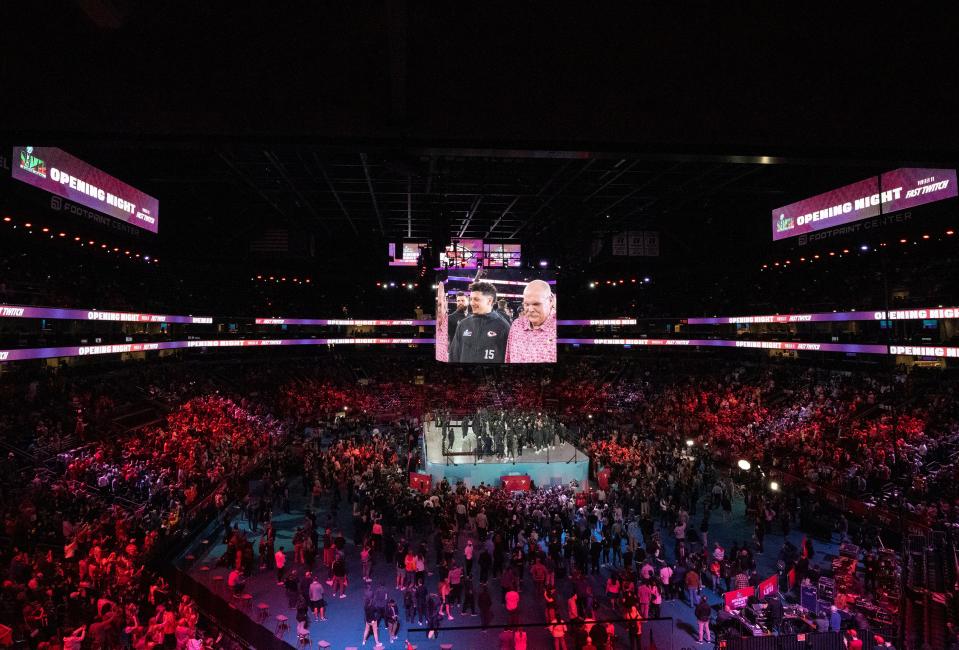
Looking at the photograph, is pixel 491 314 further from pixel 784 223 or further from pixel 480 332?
pixel 784 223

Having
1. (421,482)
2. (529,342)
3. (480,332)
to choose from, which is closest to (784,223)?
(529,342)

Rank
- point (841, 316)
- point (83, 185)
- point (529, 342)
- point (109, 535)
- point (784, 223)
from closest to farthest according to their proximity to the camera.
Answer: point (109, 535)
point (83, 185)
point (529, 342)
point (841, 316)
point (784, 223)

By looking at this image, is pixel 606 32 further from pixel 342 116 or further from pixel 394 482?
pixel 394 482

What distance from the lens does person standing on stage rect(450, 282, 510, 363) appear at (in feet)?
74.4

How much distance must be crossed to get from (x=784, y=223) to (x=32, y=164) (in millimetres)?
29112

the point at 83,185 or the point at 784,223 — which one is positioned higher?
the point at 784,223

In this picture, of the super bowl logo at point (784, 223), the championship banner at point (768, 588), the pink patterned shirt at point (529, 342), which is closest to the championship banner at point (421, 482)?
the pink patterned shirt at point (529, 342)

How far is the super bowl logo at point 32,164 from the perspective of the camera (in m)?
16.9

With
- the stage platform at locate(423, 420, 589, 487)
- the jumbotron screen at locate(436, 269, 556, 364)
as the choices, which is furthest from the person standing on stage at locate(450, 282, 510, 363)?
the stage platform at locate(423, 420, 589, 487)

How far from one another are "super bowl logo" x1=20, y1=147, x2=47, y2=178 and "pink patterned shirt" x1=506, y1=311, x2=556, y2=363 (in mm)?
17020

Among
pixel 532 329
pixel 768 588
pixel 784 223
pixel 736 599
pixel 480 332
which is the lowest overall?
pixel 768 588

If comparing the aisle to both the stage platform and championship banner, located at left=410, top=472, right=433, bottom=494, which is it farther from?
the stage platform

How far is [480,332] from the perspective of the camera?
22766mm

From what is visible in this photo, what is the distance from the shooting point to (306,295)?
40.5m
